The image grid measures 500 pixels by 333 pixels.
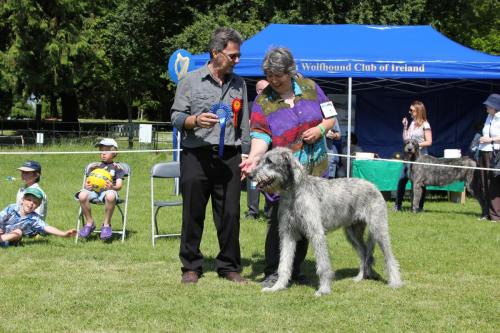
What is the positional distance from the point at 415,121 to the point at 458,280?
5.71 meters

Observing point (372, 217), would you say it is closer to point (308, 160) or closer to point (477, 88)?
point (308, 160)

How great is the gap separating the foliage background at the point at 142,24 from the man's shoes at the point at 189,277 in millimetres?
18109

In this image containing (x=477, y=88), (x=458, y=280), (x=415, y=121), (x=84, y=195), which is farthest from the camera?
(x=477, y=88)

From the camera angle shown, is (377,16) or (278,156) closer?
(278,156)

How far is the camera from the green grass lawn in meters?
4.34

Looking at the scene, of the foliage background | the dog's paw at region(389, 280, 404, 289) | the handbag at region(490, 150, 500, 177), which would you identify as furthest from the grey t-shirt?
the foliage background

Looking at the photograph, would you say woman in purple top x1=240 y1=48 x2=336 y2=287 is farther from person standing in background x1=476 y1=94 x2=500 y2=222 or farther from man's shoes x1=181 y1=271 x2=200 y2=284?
person standing in background x1=476 y1=94 x2=500 y2=222

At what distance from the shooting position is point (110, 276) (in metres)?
5.79

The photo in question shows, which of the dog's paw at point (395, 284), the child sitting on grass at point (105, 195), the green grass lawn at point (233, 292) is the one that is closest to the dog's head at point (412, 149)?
the green grass lawn at point (233, 292)

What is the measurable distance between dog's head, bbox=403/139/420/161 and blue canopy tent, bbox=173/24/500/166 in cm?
125

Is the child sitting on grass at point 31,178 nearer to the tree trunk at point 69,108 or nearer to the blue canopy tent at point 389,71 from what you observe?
the blue canopy tent at point 389,71

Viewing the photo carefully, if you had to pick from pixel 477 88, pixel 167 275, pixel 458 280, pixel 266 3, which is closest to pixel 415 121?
pixel 477 88

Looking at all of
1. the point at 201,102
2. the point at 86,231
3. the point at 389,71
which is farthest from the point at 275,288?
the point at 389,71

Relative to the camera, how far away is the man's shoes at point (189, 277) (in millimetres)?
5473
